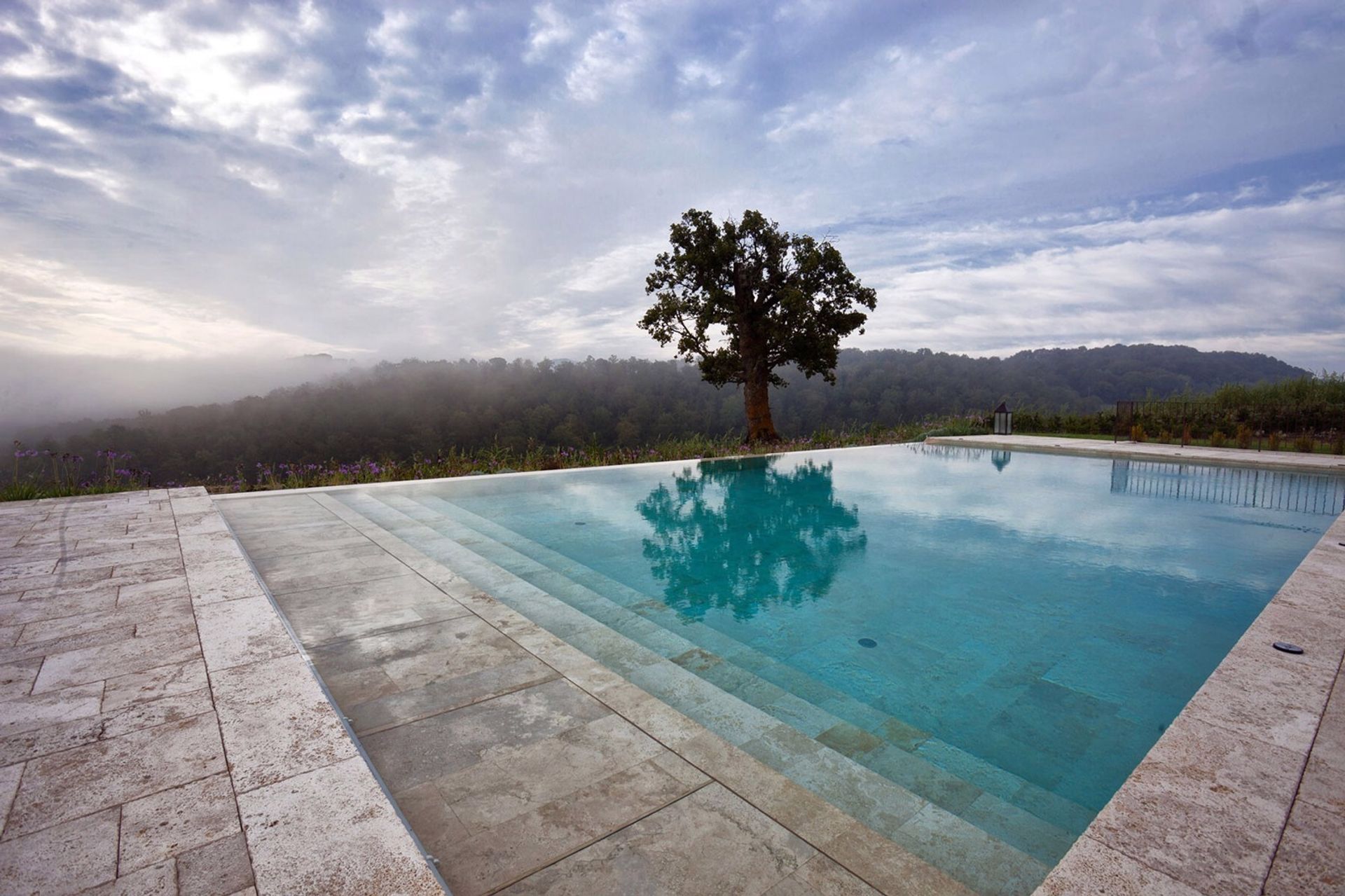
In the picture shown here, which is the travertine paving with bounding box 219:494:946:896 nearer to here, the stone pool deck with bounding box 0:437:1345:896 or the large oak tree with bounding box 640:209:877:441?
the stone pool deck with bounding box 0:437:1345:896

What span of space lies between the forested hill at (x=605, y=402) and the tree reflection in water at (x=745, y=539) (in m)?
8.08

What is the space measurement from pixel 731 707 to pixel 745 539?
11.0 ft

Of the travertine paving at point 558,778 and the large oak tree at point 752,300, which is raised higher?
the large oak tree at point 752,300

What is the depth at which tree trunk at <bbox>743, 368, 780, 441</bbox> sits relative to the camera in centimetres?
1536

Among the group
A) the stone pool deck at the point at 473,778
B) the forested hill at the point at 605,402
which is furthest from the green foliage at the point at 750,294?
the stone pool deck at the point at 473,778

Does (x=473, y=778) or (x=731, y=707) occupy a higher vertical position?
(x=473, y=778)

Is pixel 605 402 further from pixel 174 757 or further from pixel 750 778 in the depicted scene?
pixel 750 778

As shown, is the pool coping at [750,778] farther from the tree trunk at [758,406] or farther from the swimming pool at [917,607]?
the tree trunk at [758,406]

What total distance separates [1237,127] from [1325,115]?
1394mm

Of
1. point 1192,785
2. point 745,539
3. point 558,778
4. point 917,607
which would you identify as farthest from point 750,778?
point 745,539

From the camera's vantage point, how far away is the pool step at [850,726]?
198 cm

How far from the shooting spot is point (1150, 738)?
2.47m

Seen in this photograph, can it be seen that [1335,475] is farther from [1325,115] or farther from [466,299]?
[466,299]

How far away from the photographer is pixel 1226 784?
1.70 m
